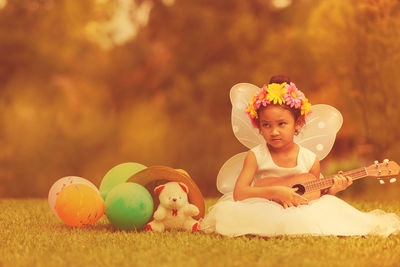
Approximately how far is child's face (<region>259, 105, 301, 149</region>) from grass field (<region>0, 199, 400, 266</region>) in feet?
2.78

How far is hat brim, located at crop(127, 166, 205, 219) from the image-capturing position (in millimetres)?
5375

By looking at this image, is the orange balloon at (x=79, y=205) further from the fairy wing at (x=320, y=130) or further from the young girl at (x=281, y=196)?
the fairy wing at (x=320, y=130)

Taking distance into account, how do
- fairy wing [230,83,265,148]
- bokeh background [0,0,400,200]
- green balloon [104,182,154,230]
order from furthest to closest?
1. bokeh background [0,0,400,200]
2. fairy wing [230,83,265,148]
3. green balloon [104,182,154,230]

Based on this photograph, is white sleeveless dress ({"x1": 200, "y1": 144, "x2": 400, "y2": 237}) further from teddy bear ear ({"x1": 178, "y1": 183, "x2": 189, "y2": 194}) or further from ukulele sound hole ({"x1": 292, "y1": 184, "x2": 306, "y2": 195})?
teddy bear ear ({"x1": 178, "y1": 183, "x2": 189, "y2": 194})

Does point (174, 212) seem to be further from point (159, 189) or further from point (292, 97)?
point (292, 97)

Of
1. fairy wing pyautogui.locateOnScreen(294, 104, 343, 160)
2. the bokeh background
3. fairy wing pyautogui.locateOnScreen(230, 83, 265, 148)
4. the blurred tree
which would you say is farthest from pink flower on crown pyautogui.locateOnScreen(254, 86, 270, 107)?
the blurred tree

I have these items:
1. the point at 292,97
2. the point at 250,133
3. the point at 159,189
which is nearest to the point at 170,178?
the point at 159,189

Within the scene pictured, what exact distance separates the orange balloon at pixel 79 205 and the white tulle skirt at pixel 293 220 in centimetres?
130

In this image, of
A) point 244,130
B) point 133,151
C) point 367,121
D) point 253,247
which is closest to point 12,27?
point 133,151

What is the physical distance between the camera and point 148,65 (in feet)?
46.9

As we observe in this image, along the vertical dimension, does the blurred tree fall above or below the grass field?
above

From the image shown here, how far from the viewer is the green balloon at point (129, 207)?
5.12m

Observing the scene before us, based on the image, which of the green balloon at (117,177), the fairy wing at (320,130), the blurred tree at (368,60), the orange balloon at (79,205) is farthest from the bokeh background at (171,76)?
the orange balloon at (79,205)

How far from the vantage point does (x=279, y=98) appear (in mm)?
4797
